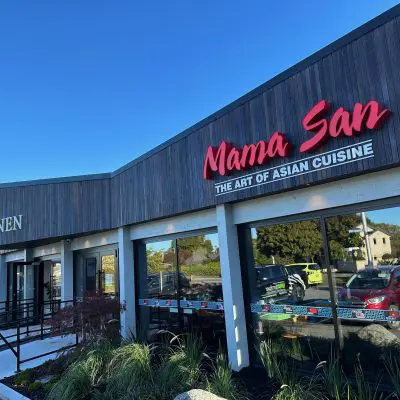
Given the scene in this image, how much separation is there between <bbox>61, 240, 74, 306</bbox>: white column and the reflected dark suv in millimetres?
8993

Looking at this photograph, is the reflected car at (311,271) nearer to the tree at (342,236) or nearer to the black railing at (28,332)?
the tree at (342,236)

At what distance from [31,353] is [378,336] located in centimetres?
883

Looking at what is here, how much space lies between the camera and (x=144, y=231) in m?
10.8

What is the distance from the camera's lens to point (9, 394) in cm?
750

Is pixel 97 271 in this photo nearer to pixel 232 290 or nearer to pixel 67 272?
pixel 67 272

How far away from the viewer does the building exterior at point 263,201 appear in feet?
19.0

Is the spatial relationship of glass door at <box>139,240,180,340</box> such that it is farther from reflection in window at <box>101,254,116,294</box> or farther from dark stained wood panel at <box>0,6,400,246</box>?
reflection in window at <box>101,254,116,294</box>

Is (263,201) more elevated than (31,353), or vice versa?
(263,201)

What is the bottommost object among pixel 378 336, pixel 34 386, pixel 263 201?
pixel 34 386

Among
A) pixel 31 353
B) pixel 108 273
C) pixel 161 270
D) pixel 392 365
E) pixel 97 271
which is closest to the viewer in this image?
pixel 392 365

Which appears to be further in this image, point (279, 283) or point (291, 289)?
point (279, 283)

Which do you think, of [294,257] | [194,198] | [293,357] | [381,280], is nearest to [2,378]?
[194,198]

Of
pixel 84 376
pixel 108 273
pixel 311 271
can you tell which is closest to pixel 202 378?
pixel 84 376

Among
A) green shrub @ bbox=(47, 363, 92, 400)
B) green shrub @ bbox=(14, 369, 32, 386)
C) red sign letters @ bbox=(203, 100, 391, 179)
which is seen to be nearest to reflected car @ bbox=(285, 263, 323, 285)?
red sign letters @ bbox=(203, 100, 391, 179)
